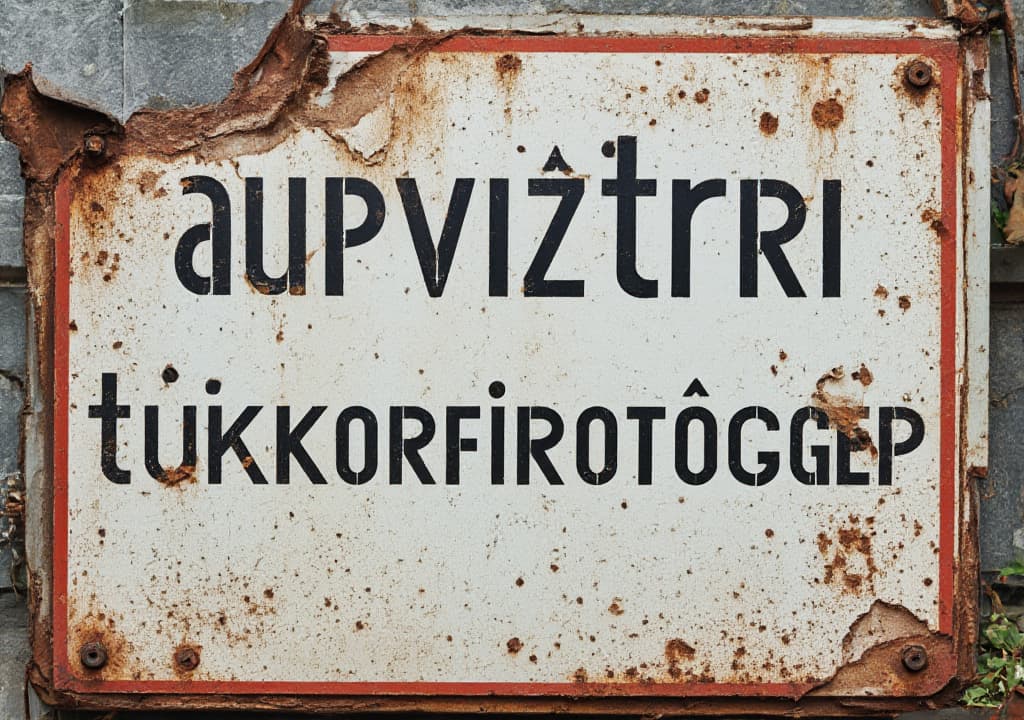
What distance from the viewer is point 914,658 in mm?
1091

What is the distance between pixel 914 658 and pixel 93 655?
3.17 ft

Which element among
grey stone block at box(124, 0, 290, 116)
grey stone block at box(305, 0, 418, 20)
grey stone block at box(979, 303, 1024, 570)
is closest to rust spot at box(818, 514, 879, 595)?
grey stone block at box(979, 303, 1024, 570)

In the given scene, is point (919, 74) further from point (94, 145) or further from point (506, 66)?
point (94, 145)

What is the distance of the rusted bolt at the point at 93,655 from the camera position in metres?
1.09

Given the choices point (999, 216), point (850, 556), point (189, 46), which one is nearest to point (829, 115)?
point (999, 216)

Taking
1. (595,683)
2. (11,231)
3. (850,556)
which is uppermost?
(11,231)

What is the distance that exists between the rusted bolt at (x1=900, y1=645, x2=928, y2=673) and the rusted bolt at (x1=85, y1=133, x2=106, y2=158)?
3.66 feet

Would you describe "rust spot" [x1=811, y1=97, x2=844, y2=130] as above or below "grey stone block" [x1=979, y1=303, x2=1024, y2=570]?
above

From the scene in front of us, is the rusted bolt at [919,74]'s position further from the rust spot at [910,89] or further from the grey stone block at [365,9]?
the grey stone block at [365,9]

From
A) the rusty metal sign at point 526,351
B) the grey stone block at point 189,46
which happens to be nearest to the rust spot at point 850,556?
the rusty metal sign at point 526,351

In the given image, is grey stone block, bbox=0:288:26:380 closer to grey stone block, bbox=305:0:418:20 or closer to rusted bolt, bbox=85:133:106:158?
rusted bolt, bbox=85:133:106:158

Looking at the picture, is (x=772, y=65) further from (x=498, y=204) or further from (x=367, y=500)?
(x=367, y=500)

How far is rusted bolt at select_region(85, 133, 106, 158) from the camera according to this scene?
108 centimetres

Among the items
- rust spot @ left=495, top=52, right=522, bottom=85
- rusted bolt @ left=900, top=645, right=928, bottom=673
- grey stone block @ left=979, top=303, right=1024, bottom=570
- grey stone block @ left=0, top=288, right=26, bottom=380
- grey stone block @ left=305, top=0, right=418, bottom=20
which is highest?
grey stone block @ left=305, top=0, right=418, bottom=20
